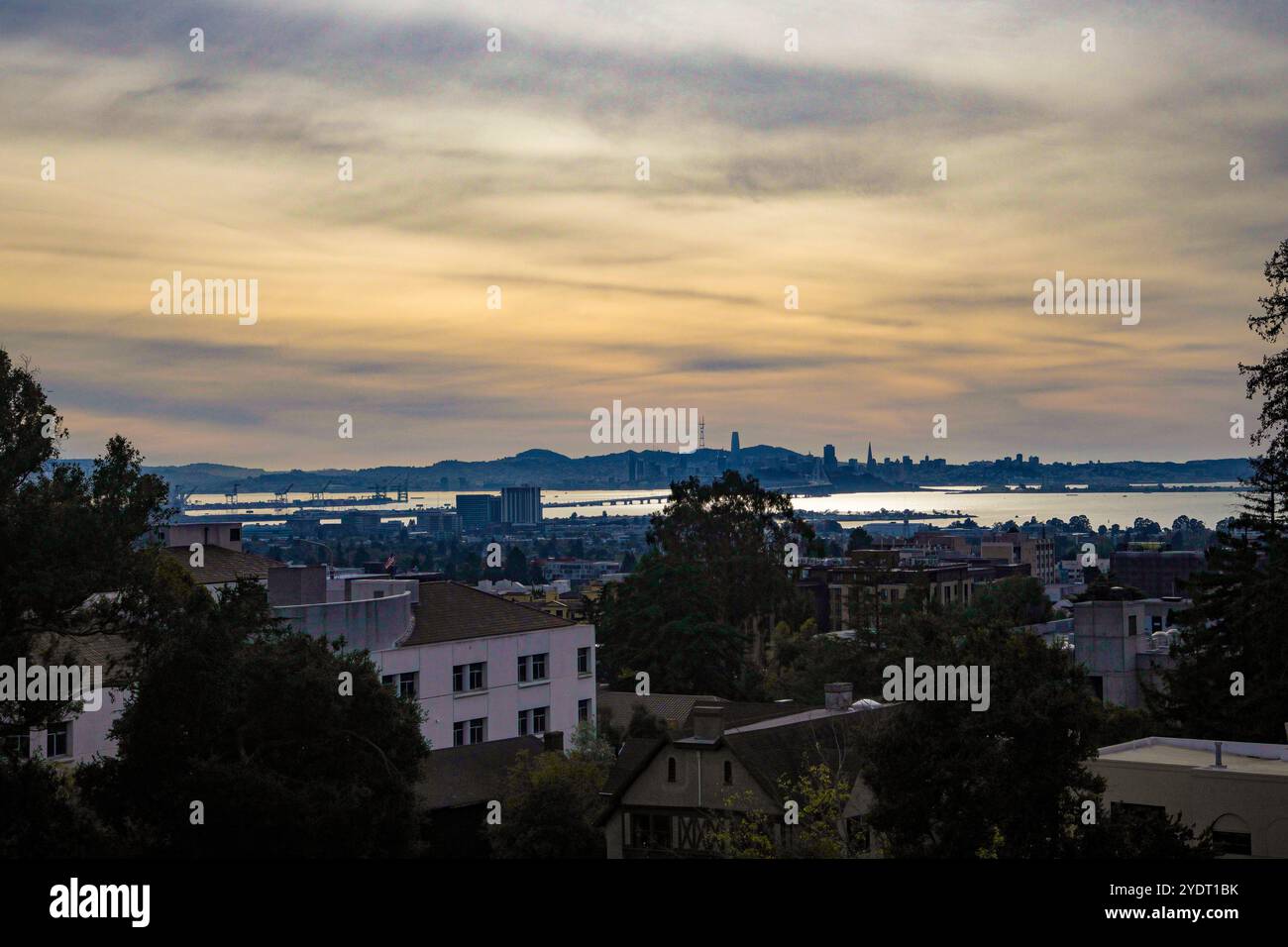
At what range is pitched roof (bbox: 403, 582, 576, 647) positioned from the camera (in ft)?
212

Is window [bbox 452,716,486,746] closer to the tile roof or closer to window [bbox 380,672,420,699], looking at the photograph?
window [bbox 380,672,420,699]

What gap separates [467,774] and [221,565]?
22.0m

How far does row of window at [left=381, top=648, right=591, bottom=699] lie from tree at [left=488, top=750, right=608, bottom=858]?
474 inches

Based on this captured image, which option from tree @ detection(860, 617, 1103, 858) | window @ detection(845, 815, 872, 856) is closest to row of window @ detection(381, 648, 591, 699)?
window @ detection(845, 815, 872, 856)

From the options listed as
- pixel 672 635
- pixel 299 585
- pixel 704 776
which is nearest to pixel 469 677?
pixel 299 585

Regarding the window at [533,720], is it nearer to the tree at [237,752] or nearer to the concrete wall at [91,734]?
the concrete wall at [91,734]

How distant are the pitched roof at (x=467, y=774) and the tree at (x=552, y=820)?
227 centimetres

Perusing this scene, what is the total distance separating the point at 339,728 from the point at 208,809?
3151mm

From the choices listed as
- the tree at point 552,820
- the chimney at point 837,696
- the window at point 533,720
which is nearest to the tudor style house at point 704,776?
the tree at point 552,820

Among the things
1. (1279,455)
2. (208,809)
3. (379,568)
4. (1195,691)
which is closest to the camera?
(208,809)
